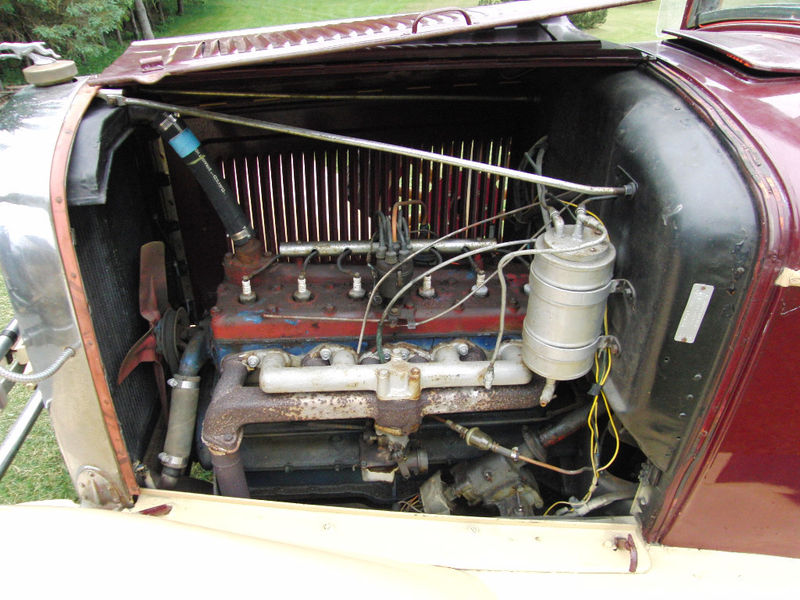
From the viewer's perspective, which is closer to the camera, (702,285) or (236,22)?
(702,285)

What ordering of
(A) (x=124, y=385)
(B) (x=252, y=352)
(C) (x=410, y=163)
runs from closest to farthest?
(A) (x=124, y=385) → (B) (x=252, y=352) → (C) (x=410, y=163)

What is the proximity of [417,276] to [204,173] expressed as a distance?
66 centimetres

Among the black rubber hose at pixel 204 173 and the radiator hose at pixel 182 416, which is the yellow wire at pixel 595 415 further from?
the radiator hose at pixel 182 416

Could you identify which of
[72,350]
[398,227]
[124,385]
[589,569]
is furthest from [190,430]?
[589,569]

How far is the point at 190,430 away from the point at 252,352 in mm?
306

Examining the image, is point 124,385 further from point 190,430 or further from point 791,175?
point 791,175

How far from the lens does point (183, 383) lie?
1717 millimetres

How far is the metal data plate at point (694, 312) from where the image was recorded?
1.15 metres

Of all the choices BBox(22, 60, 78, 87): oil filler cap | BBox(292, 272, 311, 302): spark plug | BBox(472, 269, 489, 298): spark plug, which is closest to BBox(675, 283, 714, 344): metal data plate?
BBox(472, 269, 489, 298): spark plug

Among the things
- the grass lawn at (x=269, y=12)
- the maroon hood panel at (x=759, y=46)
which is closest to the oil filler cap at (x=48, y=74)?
the maroon hood panel at (x=759, y=46)

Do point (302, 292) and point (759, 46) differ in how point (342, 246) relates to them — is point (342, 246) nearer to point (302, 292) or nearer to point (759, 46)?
point (302, 292)

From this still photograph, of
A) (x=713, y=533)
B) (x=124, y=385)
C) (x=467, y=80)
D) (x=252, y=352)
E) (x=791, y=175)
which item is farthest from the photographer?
(x=467, y=80)

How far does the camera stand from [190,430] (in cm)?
171

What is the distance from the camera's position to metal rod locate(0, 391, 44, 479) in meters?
1.49
